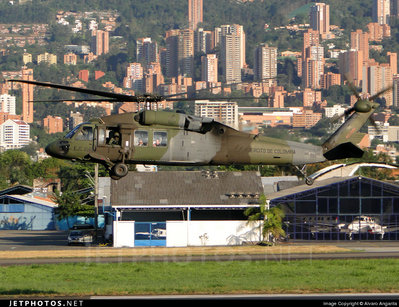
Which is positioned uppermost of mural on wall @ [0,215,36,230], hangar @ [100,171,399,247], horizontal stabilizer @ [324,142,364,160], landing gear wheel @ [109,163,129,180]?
horizontal stabilizer @ [324,142,364,160]

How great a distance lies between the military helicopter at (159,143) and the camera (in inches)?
1363

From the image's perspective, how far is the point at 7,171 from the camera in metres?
192

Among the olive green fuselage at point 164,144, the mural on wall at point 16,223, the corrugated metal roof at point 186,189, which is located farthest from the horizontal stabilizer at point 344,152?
the mural on wall at point 16,223

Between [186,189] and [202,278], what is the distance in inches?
1033

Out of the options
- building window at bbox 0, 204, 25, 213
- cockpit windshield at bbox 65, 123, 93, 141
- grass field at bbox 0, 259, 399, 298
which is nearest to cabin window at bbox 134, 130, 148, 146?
cockpit windshield at bbox 65, 123, 93, 141

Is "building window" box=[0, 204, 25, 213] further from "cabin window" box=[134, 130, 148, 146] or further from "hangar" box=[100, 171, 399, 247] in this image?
"cabin window" box=[134, 130, 148, 146]

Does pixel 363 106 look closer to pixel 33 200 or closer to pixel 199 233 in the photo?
Result: pixel 199 233

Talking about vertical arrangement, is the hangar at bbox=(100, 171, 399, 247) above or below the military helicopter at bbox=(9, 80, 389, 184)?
below

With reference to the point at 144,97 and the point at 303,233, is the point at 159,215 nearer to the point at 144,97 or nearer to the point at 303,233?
the point at 303,233

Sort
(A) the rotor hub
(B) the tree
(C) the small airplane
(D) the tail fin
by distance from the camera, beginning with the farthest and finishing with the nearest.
A: 1. (C) the small airplane
2. (B) the tree
3. (A) the rotor hub
4. (D) the tail fin

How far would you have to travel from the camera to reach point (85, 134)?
34938mm

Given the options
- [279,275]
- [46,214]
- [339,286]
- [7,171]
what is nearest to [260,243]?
[279,275]

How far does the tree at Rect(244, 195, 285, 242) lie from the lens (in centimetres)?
6700

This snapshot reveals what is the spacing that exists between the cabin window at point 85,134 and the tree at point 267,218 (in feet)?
111
